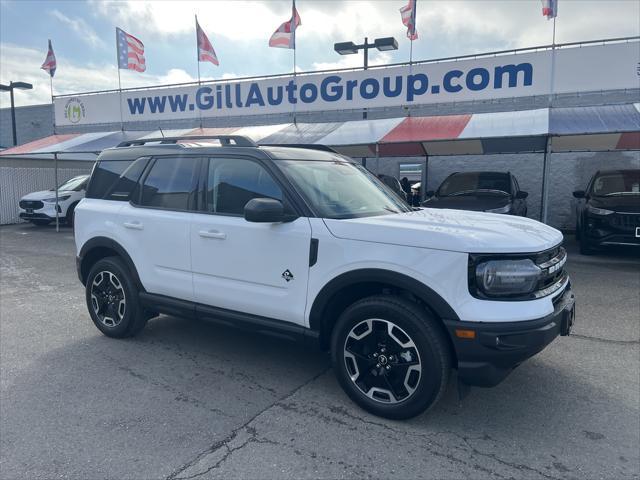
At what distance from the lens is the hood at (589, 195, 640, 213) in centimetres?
873

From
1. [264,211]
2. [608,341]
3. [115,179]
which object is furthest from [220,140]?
[608,341]

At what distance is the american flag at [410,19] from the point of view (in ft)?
40.2

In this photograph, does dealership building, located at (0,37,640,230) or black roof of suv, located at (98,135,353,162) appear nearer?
black roof of suv, located at (98,135,353,162)

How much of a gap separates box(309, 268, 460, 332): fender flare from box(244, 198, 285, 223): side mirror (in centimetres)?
60

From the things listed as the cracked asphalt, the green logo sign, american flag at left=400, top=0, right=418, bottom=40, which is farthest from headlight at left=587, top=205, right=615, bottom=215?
the green logo sign

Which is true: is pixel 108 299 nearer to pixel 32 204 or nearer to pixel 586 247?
pixel 586 247

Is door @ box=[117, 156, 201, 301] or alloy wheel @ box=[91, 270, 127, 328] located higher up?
door @ box=[117, 156, 201, 301]

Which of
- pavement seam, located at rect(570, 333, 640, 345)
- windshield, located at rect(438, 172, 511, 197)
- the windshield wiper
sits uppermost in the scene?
windshield, located at rect(438, 172, 511, 197)

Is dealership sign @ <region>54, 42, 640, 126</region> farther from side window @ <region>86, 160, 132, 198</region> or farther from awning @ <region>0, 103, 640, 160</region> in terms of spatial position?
side window @ <region>86, 160, 132, 198</region>

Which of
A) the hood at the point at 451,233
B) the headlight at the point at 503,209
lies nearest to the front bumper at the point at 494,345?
the hood at the point at 451,233

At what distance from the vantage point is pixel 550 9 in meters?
10.6

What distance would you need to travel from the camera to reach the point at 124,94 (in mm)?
16281

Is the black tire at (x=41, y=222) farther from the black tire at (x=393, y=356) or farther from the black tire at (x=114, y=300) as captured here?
the black tire at (x=393, y=356)

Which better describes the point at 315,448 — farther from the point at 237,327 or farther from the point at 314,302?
the point at 237,327
